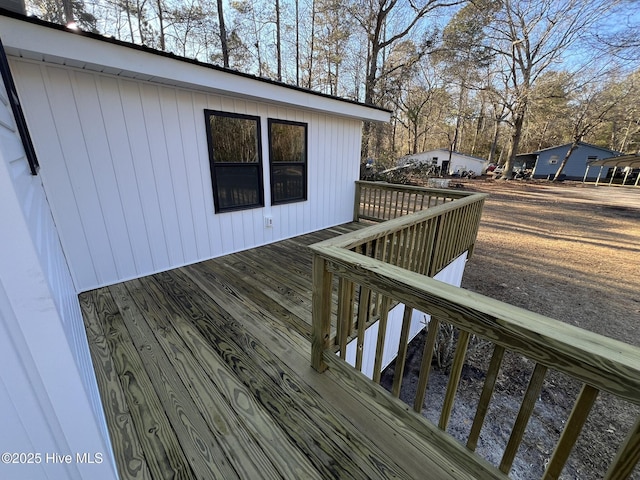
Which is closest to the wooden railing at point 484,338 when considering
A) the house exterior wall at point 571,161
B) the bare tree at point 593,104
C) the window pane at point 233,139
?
the window pane at point 233,139

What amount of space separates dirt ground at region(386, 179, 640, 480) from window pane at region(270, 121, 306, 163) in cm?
359

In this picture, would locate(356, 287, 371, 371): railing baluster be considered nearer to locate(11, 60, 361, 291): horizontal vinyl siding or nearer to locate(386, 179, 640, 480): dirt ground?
locate(386, 179, 640, 480): dirt ground

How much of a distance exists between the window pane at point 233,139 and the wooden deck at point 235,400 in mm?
1960

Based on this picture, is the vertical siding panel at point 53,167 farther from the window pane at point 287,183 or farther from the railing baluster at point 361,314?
the railing baluster at point 361,314

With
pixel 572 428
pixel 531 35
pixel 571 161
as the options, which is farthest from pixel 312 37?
pixel 571 161

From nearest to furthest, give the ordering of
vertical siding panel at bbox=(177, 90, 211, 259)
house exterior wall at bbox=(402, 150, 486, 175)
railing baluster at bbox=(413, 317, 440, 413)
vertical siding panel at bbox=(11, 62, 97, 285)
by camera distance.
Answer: railing baluster at bbox=(413, 317, 440, 413) < vertical siding panel at bbox=(11, 62, 97, 285) < vertical siding panel at bbox=(177, 90, 211, 259) < house exterior wall at bbox=(402, 150, 486, 175)

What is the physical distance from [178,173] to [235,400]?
267 centimetres

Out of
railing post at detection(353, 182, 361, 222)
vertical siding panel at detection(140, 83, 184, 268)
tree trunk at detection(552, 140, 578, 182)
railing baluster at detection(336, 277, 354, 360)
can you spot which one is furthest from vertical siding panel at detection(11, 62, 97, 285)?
tree trunk at detection(552, 140, 578, 182)

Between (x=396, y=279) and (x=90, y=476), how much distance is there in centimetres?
136

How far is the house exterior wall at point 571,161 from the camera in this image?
2341 cm

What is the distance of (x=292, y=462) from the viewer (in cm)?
131

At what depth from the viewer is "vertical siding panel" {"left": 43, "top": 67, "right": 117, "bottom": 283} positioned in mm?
2367

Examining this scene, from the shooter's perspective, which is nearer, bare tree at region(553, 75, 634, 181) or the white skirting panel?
the white skirting panel

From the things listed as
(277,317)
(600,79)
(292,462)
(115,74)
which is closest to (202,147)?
(115,74)
